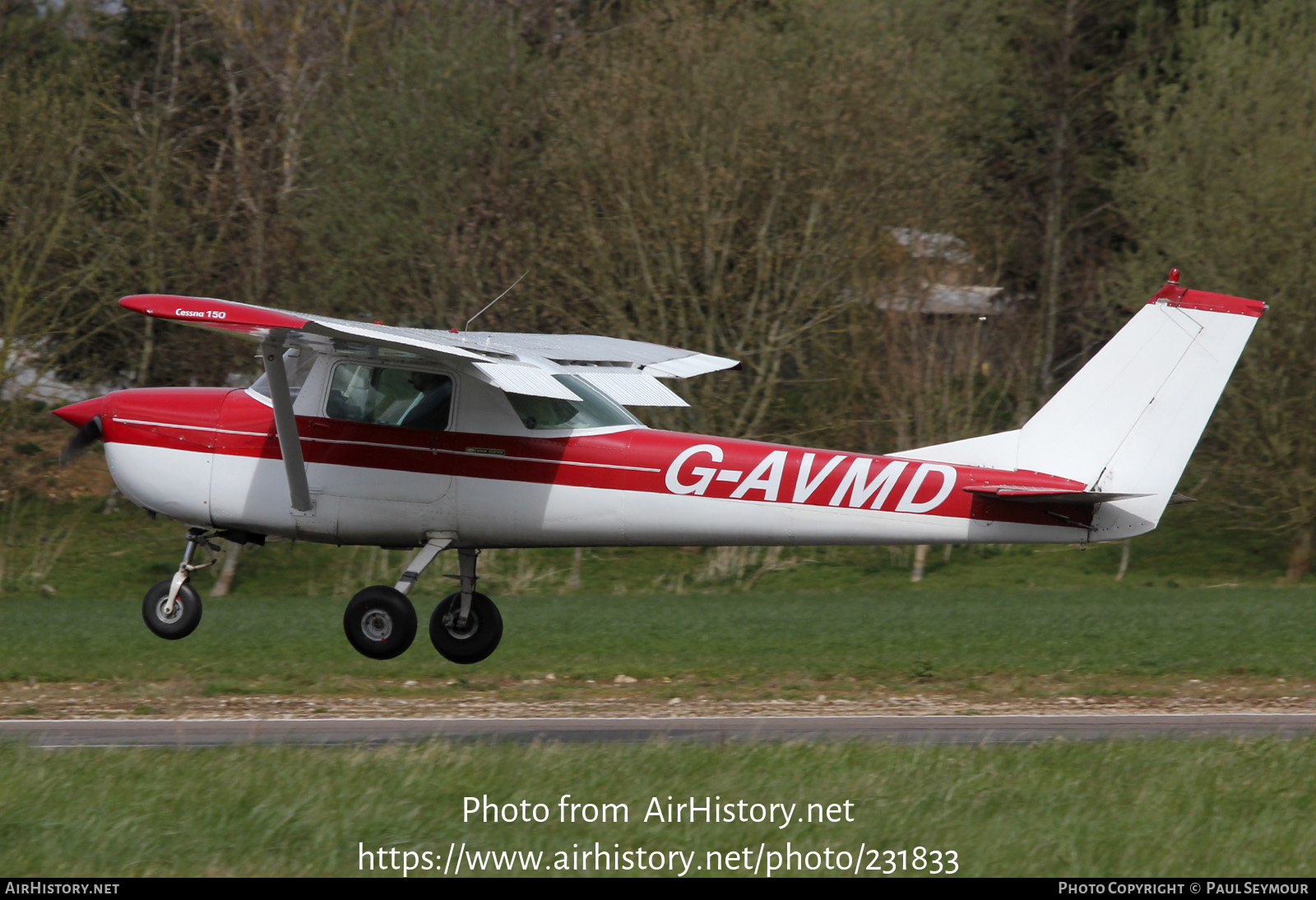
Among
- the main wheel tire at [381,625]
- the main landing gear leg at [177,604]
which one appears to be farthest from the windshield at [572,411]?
the main landing gear leg at [177,604]

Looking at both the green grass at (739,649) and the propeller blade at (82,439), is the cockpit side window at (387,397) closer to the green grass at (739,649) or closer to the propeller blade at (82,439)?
the propeller blade at (82,439)

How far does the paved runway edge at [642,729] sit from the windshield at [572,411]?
3010 millimetres

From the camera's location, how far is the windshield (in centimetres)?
1144

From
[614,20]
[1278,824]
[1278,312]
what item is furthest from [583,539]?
[614,20]

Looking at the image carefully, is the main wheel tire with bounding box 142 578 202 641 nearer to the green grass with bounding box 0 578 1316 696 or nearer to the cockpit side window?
the cockpit side window

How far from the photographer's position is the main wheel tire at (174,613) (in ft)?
38.8

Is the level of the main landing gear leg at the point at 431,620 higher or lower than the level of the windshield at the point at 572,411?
lower

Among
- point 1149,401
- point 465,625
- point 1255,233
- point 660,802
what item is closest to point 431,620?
point 465,625

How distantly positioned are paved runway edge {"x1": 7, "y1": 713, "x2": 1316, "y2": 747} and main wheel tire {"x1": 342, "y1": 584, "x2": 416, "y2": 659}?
62.6 inches

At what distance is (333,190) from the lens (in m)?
30.0

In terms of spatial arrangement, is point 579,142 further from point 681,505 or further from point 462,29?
point 681,505

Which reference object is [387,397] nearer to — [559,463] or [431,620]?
[559,463]

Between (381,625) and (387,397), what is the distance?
6.10 feet

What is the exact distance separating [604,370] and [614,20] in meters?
31.5
